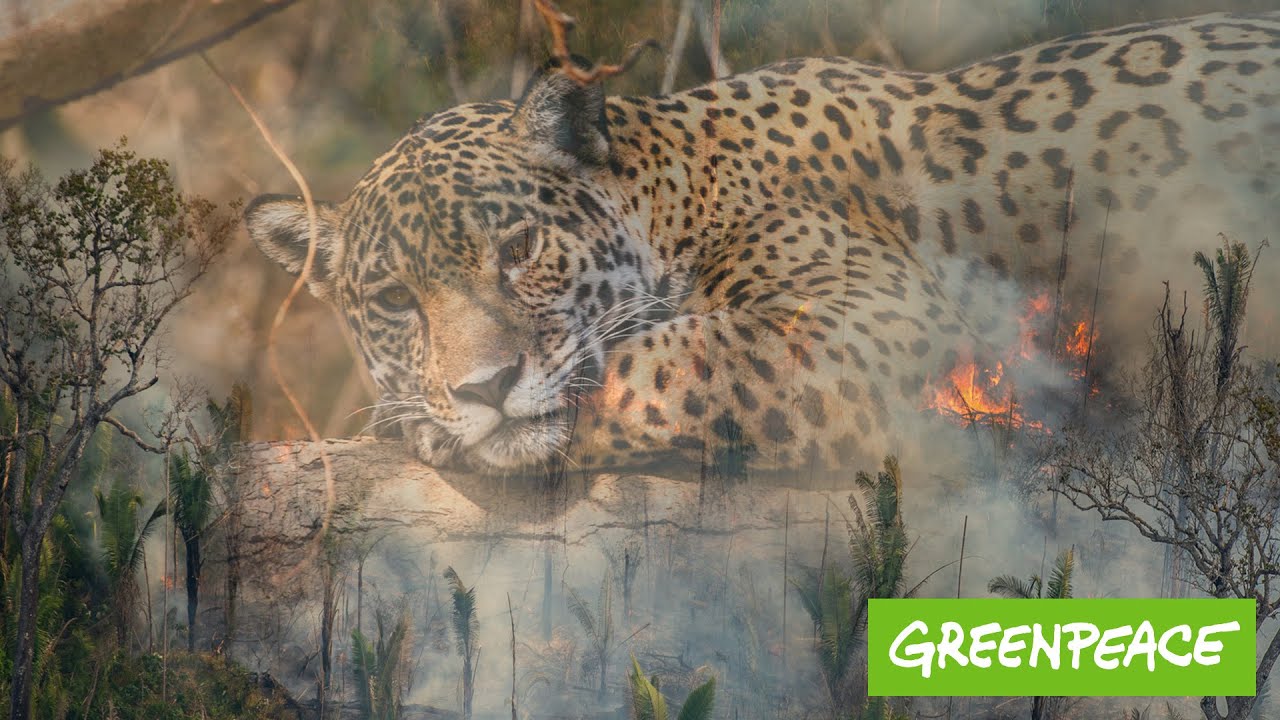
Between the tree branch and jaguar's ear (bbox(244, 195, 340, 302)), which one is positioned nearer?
the tree branch

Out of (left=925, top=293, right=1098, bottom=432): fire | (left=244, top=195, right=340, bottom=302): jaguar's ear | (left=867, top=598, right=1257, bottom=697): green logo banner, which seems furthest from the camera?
(left=244, top=195, right=340, bottom=302): jaguar's ear

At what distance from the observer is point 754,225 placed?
8492mm

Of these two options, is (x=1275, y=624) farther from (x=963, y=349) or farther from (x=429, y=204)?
(x=429, y=204)

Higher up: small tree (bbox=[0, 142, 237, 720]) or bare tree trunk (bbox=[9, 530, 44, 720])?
small tree (bbox=[0, 142, 237, 720])

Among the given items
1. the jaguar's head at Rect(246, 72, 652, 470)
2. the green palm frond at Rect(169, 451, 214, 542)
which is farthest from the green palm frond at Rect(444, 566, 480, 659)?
the green palm frond at Rect(169, 451, 214, 542)

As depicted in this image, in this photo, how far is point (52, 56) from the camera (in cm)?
930

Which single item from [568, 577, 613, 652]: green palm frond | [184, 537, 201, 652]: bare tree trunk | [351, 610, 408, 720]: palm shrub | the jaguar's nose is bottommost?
[351, 610, 408, 720]: palm shrub

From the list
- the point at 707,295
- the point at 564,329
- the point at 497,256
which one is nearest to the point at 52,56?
the point at 497,256

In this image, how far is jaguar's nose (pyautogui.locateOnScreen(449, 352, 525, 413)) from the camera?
27.0 feet

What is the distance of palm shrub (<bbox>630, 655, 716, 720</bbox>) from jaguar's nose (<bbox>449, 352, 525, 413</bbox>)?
6.74 ft

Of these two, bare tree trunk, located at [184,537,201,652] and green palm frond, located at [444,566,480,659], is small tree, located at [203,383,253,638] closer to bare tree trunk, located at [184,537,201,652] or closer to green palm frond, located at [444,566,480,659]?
bare tree trunk, located at [184,537,201,652]

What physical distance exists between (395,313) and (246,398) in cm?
145

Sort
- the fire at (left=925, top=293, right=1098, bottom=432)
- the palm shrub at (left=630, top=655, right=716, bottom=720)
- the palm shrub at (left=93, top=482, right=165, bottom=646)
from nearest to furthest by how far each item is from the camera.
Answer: the palm shrub at (left=630, top=655, right=716, bottom=720)
the fire at (left=925, top=293, right=1098, bottom=432)
the palm shrub at (left=93, top=482, right=165, bottom=646)

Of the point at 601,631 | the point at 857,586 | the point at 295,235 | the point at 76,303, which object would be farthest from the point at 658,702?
the point at 76,303
